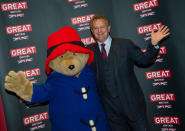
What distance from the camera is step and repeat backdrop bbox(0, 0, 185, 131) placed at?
2.52 m

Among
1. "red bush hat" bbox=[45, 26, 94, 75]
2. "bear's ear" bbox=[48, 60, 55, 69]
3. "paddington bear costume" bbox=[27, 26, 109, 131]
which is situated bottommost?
"paddington bear costume" bbox=[27, 26, 109, 131]

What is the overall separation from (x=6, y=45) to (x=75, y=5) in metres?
1.18

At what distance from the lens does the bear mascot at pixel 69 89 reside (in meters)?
1.84

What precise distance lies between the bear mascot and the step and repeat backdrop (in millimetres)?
782

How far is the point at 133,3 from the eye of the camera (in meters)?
2.69

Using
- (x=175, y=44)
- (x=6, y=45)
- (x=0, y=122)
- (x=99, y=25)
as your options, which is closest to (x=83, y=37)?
(x=99, y=25)

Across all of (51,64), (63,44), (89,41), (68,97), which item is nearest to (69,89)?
(68,97)

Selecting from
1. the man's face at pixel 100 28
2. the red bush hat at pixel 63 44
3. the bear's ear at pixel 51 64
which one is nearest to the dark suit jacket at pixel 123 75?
the man's face at pixel 100 28

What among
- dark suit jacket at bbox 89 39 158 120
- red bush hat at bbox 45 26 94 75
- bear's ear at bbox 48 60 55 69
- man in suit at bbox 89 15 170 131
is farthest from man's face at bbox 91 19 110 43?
bear's ear at bbox 48 60 55 69

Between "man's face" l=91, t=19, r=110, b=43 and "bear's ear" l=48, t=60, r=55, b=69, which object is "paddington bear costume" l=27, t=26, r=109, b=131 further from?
"man's face" l=91, t=19, r=110, b=43

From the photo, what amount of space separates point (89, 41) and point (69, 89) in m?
1.09

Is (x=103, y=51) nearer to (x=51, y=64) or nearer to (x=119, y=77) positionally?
(x=119, y=77)

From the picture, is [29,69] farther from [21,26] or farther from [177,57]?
[177,57]

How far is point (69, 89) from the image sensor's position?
6.27 ft
